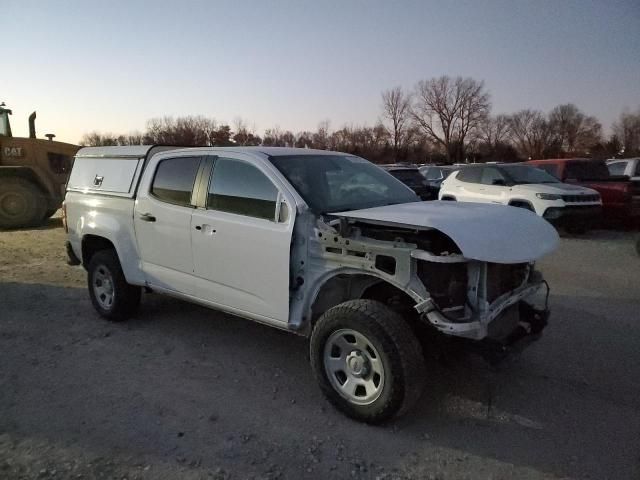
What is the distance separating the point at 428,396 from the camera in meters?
3.54

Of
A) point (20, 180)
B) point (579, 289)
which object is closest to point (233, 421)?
point (579, 289)

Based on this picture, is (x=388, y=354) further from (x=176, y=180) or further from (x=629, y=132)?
(x=629, y=132)

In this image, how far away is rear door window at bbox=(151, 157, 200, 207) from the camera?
4.34 metres

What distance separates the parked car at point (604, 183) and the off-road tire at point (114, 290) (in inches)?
411

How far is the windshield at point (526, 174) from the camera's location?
1082 centimetres

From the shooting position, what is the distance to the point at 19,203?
488 inches

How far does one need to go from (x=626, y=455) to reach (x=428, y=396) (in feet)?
4.14

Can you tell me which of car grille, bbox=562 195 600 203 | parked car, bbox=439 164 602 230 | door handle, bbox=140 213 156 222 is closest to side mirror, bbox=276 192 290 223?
door handle, bbox=140 213 156 222

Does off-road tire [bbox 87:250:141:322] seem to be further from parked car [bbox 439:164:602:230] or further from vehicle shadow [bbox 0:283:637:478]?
parked car [bbox 439:164:602:230]

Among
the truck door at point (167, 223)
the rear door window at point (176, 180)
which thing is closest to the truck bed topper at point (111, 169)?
the truck door at point (167, 223)

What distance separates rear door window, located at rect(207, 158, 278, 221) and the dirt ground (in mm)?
1372

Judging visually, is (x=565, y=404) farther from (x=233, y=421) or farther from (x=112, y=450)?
(x=112, y=450)

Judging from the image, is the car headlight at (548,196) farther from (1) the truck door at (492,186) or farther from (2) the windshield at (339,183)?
(2) the windshield at (339,183)

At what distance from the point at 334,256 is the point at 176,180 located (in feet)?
6.64
